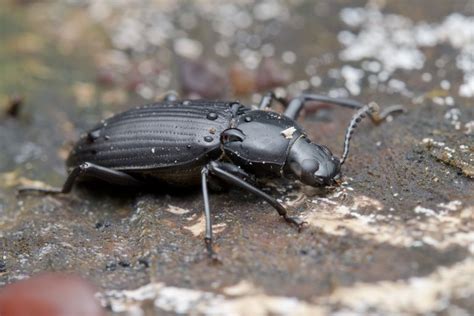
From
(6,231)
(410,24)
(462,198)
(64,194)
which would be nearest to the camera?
(462,198)

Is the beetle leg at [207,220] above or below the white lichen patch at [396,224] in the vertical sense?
below

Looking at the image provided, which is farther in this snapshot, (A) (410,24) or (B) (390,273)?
(A) (410,24)

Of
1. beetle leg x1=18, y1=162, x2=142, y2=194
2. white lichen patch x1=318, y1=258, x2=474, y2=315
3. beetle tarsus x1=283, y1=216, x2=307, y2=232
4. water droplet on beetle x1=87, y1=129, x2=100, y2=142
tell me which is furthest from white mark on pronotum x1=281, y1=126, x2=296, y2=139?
water droplet on beetle x1=87, y1=129, x2=100, y2=142

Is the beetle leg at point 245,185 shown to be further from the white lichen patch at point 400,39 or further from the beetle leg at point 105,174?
the white lichen patch at point 400,39

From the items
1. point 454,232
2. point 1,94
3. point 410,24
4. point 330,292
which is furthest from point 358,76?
point 1,94

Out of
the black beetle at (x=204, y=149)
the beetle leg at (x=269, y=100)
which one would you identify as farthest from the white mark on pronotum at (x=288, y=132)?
the beetle leg at (x=269, y=100)

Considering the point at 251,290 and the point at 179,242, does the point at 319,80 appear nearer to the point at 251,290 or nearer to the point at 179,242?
the point at 179,242
